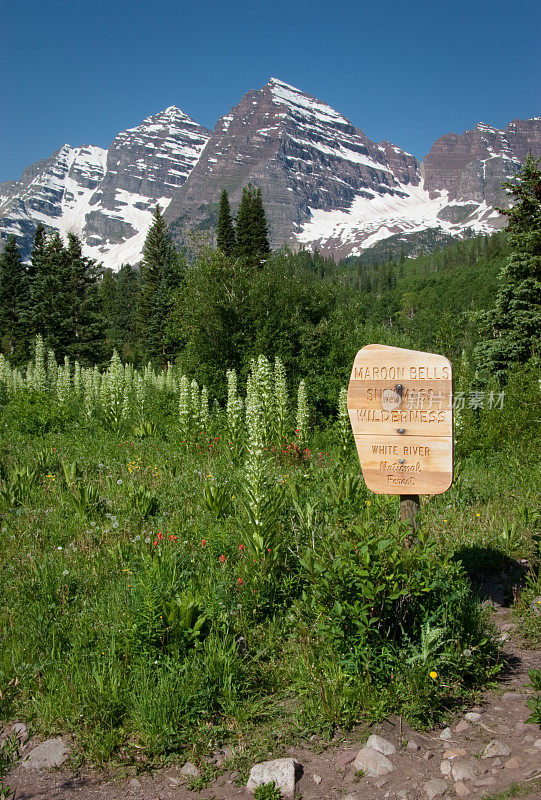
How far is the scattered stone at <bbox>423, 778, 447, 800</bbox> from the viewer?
2842 millimetres

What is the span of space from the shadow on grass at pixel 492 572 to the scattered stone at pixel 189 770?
2.88m

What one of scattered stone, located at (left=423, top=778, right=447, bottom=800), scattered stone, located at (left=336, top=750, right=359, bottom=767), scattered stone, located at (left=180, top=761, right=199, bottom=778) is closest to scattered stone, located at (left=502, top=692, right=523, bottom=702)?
scattered stone, located at (left=423, top=778, right=447, bottom=800)

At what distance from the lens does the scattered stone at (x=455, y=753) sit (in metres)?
3.09

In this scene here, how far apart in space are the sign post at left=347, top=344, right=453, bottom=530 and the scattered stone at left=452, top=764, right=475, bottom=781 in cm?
167

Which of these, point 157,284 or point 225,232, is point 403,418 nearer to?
point 157,284

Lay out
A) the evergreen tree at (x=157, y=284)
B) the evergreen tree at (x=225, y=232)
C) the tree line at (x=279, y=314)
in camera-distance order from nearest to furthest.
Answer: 1. the tree line at (x=279, y=314)
2. the evergreen tree at (x=157, y=284)
3. the evergreen tree at (x=225, y=232)

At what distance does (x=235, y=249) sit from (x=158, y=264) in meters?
7.47

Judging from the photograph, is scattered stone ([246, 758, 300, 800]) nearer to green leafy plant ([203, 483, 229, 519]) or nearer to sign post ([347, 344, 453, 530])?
sign post ([347, 344, 453, 530])

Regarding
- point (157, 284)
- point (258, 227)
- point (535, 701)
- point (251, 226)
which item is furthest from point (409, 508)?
point (251, 226)

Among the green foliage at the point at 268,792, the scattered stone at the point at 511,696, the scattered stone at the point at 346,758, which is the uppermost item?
the scattered stone at the point at 511,696

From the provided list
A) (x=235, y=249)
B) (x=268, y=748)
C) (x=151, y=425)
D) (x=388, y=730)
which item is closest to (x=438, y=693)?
(x=388, y=730)

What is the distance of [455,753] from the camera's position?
311 centimetres

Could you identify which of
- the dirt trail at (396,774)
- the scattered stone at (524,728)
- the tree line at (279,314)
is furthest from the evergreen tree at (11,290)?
the scattered stone at (524,728)

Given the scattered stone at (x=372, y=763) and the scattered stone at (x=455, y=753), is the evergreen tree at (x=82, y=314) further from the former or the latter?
the scattered stone at (x=455, y=753)
